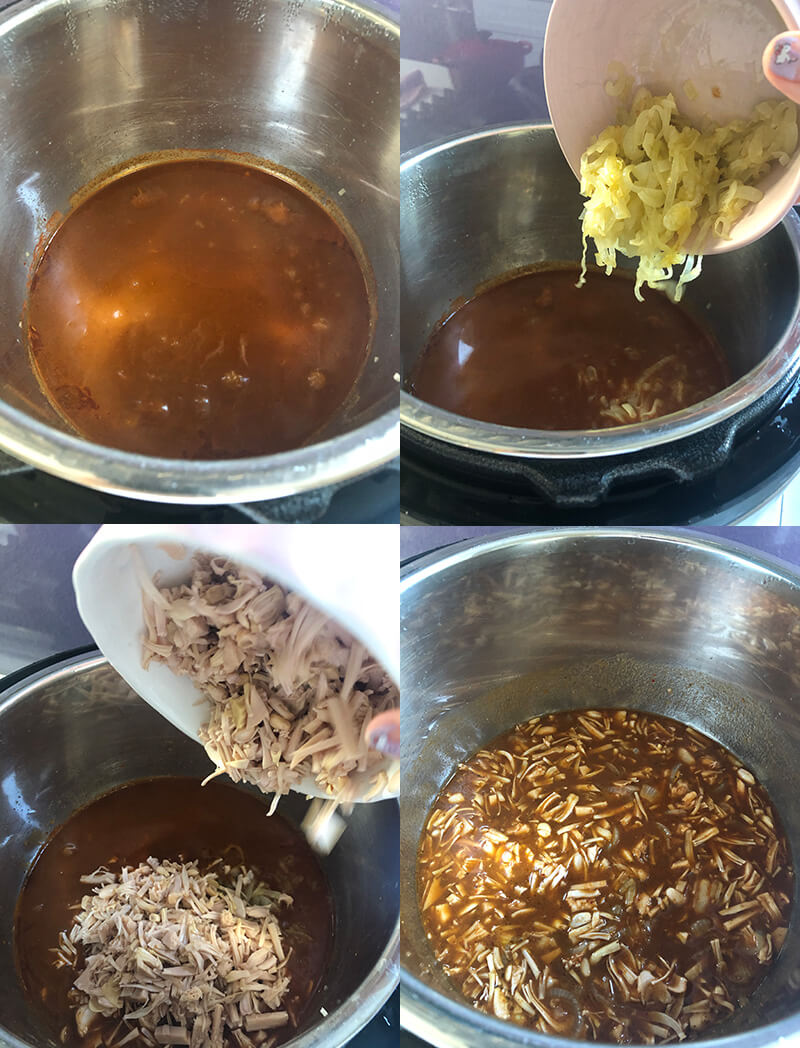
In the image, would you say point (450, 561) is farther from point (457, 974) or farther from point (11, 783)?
point (11, 783)

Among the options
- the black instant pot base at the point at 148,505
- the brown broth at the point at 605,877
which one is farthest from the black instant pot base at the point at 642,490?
the brown broth at the point at 605,877

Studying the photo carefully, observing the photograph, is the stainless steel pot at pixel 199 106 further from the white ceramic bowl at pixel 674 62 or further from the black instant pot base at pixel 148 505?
the white ceramic bowl at pixel 674 62

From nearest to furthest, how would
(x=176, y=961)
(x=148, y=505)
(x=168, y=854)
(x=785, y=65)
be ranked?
(x=785, y=65) → (x=148, y=505) → (x=176, y=961) → (x=168, y=854)

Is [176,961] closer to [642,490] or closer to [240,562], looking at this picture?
[240,562]

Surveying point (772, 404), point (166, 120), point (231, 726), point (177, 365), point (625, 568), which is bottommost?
point (625, 568)

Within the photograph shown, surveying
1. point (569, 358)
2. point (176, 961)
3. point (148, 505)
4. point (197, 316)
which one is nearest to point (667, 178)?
point (569, 358)

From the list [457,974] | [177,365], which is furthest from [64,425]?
[457,974]
